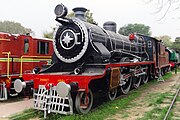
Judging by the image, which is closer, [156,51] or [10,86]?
[10,86]

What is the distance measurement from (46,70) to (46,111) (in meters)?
1.75

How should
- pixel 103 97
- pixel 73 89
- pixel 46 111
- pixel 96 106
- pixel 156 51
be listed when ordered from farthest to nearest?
pixel 156 51 < pixel 103 97 < pixel 96 106 < pixel 46 111 < pixel 73 89

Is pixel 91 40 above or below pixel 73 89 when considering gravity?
above

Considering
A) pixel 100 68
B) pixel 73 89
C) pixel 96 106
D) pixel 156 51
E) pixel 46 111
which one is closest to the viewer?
pixel 73 89

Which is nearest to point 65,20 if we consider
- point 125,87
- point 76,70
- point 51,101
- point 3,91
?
point 76,70

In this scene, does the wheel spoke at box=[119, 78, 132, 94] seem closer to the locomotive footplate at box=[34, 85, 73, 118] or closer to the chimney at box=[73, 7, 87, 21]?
the chimney at box=[73, 7, 87, 21]

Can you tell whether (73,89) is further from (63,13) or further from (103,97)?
(103,97)

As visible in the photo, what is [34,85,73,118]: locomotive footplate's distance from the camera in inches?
265

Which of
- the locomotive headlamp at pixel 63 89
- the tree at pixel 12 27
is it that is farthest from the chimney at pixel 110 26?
the tree at pixel 12 27

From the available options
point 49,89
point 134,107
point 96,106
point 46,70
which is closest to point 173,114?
point 134,107

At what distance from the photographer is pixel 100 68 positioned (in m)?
7.64

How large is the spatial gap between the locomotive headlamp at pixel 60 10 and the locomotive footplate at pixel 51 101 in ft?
7.67

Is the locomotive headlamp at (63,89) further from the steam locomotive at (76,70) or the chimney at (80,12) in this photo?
the chimney at (80,12)

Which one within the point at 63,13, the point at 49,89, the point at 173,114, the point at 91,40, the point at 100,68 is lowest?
the point at 173,114
